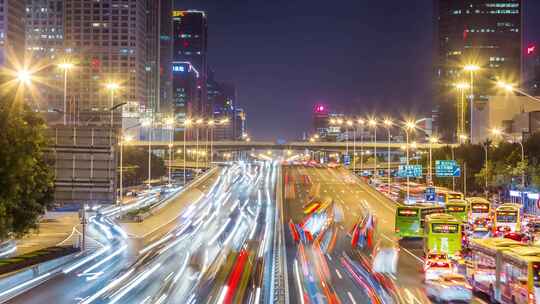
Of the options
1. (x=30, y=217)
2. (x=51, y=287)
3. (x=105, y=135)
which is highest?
(x=105, y=135)

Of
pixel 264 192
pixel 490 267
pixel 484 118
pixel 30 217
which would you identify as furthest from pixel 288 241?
pixel 484 118

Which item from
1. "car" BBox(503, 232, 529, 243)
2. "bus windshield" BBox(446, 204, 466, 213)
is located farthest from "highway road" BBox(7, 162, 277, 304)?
"car" BBox(503, 232, 529, 243)

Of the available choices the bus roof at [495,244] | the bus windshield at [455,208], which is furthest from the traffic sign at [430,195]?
the bus roof at [495,244]

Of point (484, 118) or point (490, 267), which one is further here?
point (484, 118)

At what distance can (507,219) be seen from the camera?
190 ft

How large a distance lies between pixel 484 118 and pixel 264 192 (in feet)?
240

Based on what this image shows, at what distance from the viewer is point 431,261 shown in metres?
33.9

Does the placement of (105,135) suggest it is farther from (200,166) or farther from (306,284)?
(200,166)

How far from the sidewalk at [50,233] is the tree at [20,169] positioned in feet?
19.9

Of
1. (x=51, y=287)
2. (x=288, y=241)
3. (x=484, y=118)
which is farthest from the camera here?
(x=484, y=118)

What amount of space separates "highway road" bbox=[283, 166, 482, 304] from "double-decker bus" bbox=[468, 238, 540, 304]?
141 cm

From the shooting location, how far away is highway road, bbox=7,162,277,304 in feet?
97.3

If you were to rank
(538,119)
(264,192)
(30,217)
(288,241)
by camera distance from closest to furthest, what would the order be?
(30,217)
(288,241)
(264,192)
(538,119)

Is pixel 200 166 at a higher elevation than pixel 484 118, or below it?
below
